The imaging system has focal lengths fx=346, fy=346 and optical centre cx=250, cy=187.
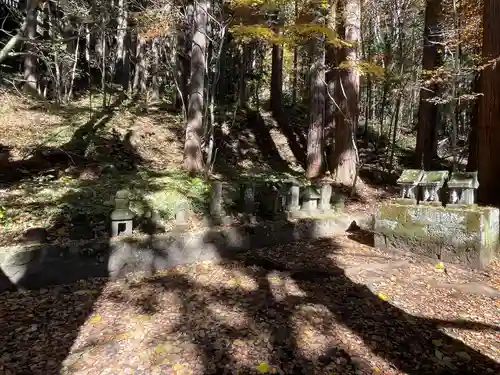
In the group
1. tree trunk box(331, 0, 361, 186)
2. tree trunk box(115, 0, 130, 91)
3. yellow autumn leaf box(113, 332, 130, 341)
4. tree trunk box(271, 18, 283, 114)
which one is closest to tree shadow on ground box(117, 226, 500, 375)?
yellow autumn leaf box(113, 332, 130, 341)

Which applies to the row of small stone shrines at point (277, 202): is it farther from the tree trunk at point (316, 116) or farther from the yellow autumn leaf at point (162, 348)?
the tree trunk at point (316, 116)

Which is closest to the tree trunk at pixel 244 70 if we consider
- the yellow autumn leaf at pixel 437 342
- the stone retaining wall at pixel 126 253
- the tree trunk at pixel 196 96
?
the tree trunk at pixel 196 96

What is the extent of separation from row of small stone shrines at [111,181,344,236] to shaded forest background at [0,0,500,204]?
2.51 metres

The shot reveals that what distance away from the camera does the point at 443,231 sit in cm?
544

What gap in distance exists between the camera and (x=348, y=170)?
10.5 m

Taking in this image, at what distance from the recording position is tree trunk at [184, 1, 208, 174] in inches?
368

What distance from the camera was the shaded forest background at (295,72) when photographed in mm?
8602

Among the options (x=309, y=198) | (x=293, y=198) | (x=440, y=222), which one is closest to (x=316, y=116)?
(x=309, y=198)

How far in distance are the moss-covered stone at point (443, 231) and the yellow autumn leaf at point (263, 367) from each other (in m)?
3.84

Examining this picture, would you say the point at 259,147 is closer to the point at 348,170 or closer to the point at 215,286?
the point at 348,170

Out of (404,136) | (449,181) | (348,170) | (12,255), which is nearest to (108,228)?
(12,255)

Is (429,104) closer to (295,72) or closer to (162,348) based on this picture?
(295,72)

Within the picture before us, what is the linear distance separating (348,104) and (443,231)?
5453 mm

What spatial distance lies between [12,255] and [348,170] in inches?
345
